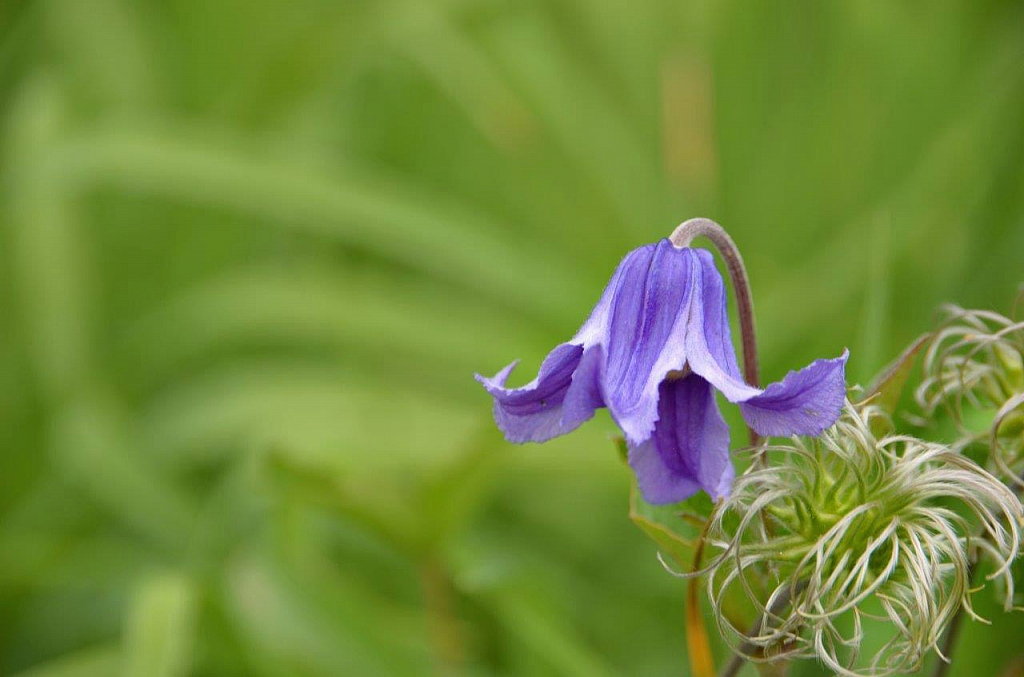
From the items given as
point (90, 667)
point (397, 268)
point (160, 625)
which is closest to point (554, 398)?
point (160, 625)

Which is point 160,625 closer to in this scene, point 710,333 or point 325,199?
point 710,333

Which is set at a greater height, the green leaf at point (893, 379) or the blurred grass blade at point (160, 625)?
the green leaf at point (893, 379)

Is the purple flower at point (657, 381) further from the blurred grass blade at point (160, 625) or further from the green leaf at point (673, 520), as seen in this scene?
the blurred grass blade at point (160, 625)

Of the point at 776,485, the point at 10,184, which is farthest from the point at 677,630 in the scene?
the point at 10,184

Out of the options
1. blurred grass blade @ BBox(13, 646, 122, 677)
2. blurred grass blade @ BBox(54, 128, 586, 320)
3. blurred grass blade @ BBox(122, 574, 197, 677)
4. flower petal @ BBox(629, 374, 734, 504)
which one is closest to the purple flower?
flower petal @ BBox(629, 374, 734, 504)

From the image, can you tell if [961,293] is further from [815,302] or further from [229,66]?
[229,66]

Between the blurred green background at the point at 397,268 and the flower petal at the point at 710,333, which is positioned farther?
the blurred green background at the point at 397,268

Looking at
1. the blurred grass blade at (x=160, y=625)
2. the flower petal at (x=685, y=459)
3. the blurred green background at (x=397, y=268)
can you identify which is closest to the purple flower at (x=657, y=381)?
the flower petal at (x=685, y=459)
